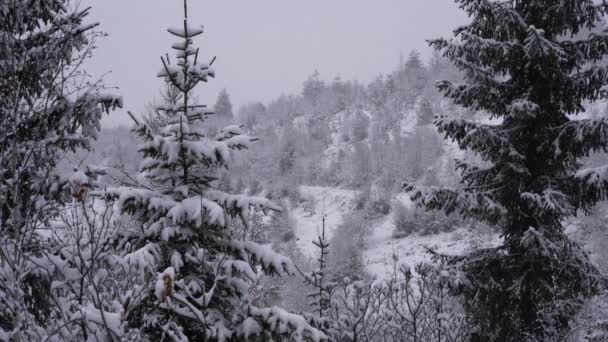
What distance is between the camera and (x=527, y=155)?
6.29 m

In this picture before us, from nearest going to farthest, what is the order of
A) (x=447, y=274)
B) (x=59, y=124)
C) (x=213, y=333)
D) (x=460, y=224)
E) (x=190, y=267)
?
1. (x=213, y=333)
2. (x=190, y=267)
3. (x=59, y=124)
4. (x=447, y=274)
5. (x=460, y=224)

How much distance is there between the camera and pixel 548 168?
617 cm

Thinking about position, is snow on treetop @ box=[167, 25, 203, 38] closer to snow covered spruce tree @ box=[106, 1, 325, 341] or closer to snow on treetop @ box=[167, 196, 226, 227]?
snow covered spruce tree @ box=[106, 1, 325, 341]

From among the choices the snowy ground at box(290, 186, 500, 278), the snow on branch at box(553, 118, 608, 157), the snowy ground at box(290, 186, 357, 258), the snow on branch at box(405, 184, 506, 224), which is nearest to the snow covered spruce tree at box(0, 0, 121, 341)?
the snow on branch at box(405, 184, 506, 224)

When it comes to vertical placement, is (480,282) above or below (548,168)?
below

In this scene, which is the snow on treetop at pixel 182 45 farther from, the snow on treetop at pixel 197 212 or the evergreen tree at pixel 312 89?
the evergreen tree at pixel 312 89

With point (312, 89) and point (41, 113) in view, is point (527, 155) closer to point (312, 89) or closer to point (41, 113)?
point (41, 113)

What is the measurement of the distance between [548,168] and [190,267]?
5.35m

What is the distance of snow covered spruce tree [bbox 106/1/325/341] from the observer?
3.34 metres

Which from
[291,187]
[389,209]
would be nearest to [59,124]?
[389,209]

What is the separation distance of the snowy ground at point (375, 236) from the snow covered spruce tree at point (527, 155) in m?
16.2

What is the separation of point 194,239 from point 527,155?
515cm

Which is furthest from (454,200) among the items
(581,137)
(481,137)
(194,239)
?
(194,239)

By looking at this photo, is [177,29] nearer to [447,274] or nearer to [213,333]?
[213,333]
